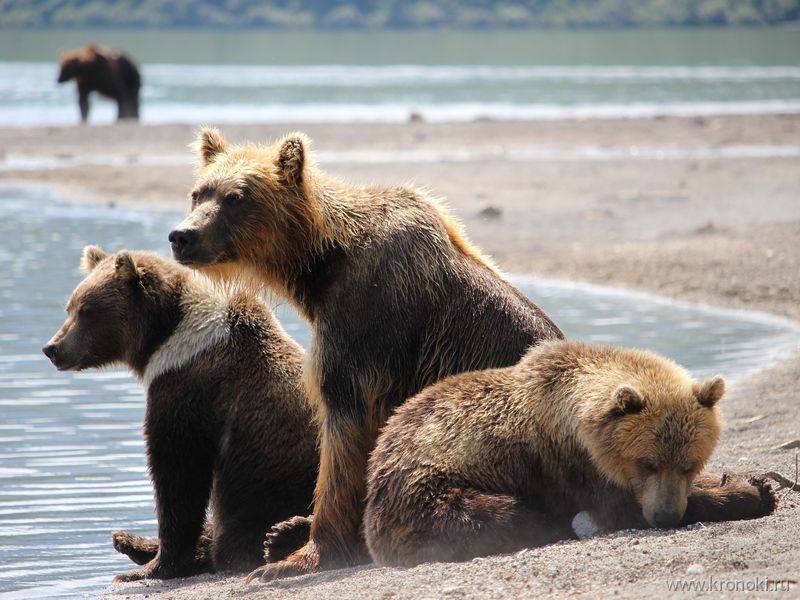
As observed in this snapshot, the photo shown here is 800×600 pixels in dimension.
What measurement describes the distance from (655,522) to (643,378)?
2.05ft

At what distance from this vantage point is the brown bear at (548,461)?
5.49 metres

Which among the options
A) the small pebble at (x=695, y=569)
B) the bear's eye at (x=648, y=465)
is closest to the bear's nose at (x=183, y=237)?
the bear's eye at (x=648, y=465)

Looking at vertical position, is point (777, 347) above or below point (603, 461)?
below

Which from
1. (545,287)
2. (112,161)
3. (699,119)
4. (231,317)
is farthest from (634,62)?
(231,317)

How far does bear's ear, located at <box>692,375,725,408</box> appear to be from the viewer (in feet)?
18.1

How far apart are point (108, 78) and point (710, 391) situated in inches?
1149

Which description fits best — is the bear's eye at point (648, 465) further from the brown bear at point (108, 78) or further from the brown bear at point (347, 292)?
the brown bear at point (108, 78)

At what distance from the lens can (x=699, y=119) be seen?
100 ft

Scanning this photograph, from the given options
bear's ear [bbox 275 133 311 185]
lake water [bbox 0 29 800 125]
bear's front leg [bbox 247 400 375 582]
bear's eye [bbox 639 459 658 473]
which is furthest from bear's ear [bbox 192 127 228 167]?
lake water [bbox 0 29 800 125]

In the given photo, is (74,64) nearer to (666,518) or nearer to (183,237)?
(183,237)

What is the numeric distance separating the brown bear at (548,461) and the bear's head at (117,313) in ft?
5.44

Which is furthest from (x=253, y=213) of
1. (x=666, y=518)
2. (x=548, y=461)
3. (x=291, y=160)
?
(x=666, y=518)

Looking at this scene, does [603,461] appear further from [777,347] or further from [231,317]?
[777,347]

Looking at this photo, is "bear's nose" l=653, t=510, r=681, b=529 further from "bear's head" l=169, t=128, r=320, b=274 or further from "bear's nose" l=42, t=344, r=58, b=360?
"bear's nose" l=42, t=344, r=58, b=360
